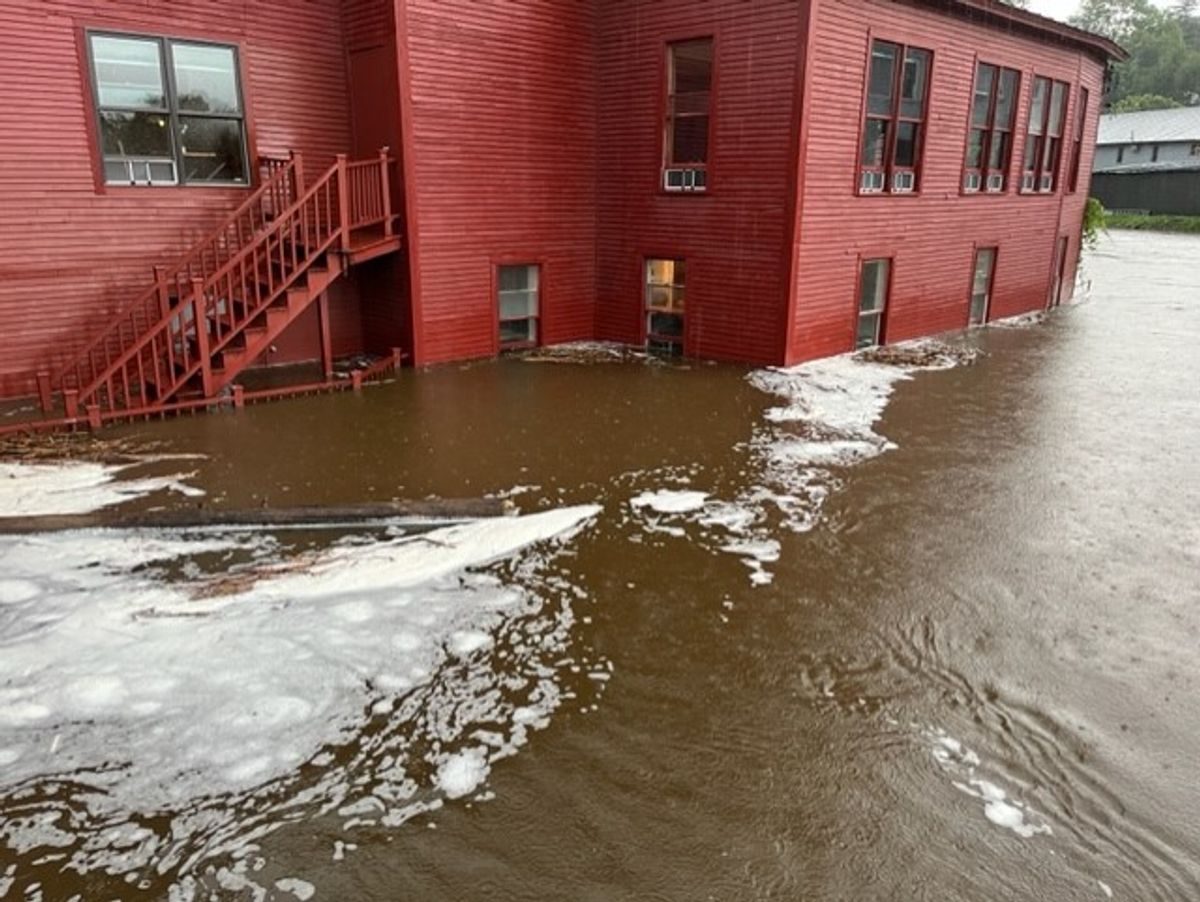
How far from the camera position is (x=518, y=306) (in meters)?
14.0

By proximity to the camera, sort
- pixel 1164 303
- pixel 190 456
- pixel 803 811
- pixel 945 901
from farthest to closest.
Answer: pixel 1164 303
pixel 190 456
pixel 803 811
pixel 945 901

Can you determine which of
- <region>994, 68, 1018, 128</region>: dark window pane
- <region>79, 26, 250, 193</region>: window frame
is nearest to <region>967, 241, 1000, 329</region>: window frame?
<region>994, 68, 1018, 128</region>: dark window pane

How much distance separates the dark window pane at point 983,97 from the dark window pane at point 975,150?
6.4 inches

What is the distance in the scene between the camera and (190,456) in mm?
8336

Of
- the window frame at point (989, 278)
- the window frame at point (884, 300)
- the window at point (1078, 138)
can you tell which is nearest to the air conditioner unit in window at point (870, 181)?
the window frame at point (884, 300)

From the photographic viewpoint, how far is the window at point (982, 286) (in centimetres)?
1761

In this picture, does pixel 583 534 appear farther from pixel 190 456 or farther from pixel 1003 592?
pixel 190 456

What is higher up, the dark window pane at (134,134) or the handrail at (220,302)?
the dark window pane at (134,134)

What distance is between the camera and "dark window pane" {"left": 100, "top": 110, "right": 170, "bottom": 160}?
34.1ft

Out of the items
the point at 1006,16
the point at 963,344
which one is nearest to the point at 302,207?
the point at 963,344

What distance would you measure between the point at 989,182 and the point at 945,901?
16576 millimetres

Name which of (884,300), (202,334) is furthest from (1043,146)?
(202,334)

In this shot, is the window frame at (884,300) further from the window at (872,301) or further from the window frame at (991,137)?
the window frame at (991,137)

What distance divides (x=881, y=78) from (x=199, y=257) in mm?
10585
